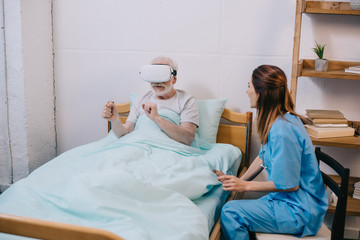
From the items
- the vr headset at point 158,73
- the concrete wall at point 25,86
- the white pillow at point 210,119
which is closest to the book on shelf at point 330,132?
the white pillow at point 210,119

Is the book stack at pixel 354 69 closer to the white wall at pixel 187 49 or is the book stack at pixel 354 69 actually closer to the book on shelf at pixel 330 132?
the white wall at pixel 187 49

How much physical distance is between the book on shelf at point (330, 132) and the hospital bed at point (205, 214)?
1.64 feet

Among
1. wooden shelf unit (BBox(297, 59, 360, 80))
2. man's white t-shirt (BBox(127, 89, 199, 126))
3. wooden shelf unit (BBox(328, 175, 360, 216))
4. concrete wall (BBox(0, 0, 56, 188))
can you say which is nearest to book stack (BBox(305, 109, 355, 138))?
wooden shelf unit (BBox(297, 59, 360, 80))

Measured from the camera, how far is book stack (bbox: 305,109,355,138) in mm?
2314

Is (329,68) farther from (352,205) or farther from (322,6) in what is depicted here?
(352,205)

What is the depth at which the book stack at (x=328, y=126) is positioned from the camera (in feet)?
7.59

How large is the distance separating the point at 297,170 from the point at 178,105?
1045 mm

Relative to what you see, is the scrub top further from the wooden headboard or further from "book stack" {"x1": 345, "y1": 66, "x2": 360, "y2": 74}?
the wooden headboard

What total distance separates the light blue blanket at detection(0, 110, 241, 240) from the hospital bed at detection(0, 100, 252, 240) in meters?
0.07

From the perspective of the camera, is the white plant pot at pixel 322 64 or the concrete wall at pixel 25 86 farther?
the concrete wall at pixel 25 86

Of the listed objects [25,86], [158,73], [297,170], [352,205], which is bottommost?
[352,205]

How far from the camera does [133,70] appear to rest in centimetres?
295

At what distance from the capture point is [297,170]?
174cm

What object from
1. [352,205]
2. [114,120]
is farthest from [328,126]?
[114,120]
